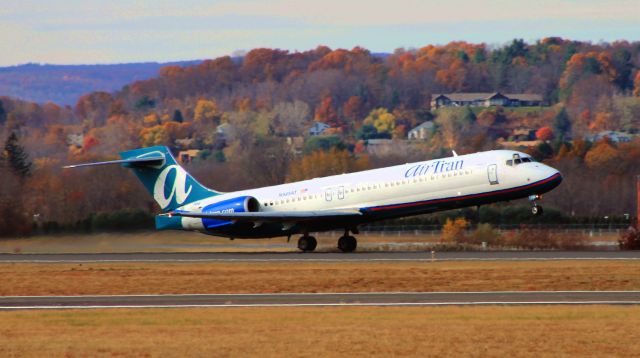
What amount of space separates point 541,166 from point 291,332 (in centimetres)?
2647

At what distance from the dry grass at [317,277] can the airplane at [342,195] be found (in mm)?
6461

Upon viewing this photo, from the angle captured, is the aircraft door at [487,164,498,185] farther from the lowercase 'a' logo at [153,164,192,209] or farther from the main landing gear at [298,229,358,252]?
the lowercase 'a' logo at [153,164,192,209]

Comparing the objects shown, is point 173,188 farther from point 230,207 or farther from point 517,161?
point 517,161

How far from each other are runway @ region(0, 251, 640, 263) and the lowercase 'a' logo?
13.1ft

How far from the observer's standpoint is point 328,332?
85.9 ft

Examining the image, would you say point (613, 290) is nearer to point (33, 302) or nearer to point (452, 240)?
point (33, 302)

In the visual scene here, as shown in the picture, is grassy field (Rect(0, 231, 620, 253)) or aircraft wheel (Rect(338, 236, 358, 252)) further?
grassy field (Rect(0, 231, 620, 253))

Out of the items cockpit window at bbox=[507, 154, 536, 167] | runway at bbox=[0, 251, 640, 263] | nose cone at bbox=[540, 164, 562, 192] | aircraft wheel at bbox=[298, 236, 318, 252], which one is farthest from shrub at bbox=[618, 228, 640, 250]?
aircraft wheel at bbox=[298, 236, 318, 252]

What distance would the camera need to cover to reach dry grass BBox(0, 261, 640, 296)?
36.2m

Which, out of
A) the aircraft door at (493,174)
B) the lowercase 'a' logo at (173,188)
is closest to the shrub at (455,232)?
the aircraft door at (493,174)

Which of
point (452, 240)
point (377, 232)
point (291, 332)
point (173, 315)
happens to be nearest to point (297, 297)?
point (173, 315)

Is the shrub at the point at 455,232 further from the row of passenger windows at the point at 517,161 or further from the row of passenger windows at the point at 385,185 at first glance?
the row of passenger windows at the point at 517,161

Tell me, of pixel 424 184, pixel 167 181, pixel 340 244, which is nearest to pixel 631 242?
pixel 424 184

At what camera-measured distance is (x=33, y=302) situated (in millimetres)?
33469
